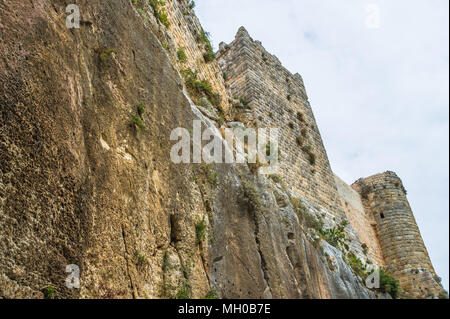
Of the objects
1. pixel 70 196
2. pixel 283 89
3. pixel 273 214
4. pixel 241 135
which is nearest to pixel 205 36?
pixel 241 135

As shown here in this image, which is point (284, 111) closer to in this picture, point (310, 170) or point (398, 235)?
point (310, 170)

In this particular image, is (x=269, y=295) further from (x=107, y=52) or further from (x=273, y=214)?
(x=107, y=52)

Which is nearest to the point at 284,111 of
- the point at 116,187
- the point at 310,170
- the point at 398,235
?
the point at 310,170

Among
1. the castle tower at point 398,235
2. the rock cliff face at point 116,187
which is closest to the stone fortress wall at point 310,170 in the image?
the castle tower at point 398,235

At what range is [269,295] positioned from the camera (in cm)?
590

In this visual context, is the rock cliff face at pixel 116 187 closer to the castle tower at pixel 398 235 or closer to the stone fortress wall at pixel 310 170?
the stone fortress wall at pixel 310 170

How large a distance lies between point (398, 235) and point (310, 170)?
756 cm

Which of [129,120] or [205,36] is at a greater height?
[205,36]

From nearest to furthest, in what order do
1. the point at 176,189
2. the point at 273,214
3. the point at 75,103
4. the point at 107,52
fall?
1. the point at 75,103
2. the point at 107,52
3. the point at 176,189
4. the point at 273,214

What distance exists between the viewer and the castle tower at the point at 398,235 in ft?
55.6

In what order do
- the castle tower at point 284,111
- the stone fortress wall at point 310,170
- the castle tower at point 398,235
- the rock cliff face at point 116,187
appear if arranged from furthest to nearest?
the castle tower at point 398,235, the stone fortress wall at point 310,170, the castle tower at point 284,111, the rock cliff face at point 116,187

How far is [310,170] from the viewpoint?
13.1 meters

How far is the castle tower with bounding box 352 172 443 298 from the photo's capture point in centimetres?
1694

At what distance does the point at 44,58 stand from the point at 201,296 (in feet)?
Result: 9.44
